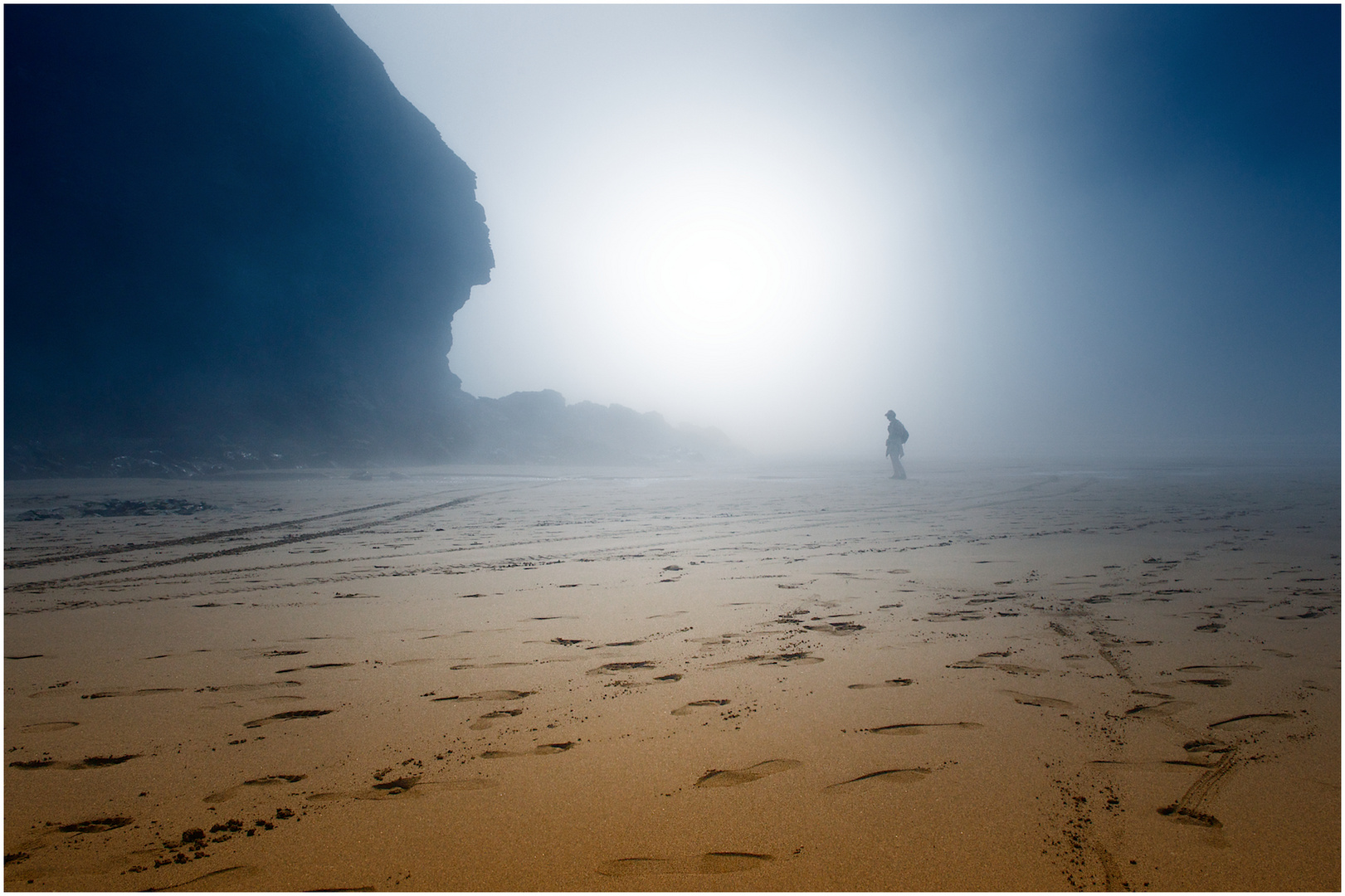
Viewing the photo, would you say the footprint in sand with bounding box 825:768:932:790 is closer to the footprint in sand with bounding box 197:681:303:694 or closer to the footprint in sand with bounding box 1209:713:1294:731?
the footprint in sand with bounding box 1209:713:1294:731

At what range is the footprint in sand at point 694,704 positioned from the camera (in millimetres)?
2531

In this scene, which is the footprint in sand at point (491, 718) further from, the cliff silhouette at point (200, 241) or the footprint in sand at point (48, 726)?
the cliff silhouette at point (200, 241)

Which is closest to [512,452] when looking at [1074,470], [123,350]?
[123,350]

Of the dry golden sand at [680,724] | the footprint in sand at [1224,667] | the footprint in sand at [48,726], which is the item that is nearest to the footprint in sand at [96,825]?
the dry golden sand at [680,724]

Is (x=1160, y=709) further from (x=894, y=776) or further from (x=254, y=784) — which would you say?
(x=254, y=784)

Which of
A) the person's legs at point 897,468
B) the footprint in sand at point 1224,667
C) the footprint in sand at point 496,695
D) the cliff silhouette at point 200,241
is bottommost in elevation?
the footprint in sand at point 496,695

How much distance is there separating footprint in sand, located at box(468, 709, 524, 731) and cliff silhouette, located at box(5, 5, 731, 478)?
28216 millimetres

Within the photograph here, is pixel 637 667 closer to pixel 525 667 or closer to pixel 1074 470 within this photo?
pixel 525 667

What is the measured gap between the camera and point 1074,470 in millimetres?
21438

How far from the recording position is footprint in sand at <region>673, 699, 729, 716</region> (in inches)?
99.7

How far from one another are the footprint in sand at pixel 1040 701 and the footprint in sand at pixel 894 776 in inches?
35.3

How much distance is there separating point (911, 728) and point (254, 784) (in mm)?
2664

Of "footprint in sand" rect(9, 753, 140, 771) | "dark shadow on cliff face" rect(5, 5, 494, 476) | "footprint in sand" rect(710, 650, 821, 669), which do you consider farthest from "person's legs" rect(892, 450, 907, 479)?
"dark shadow on cliff face" rect(5, 5, 494, 476)

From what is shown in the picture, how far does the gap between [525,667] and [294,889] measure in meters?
1.48
